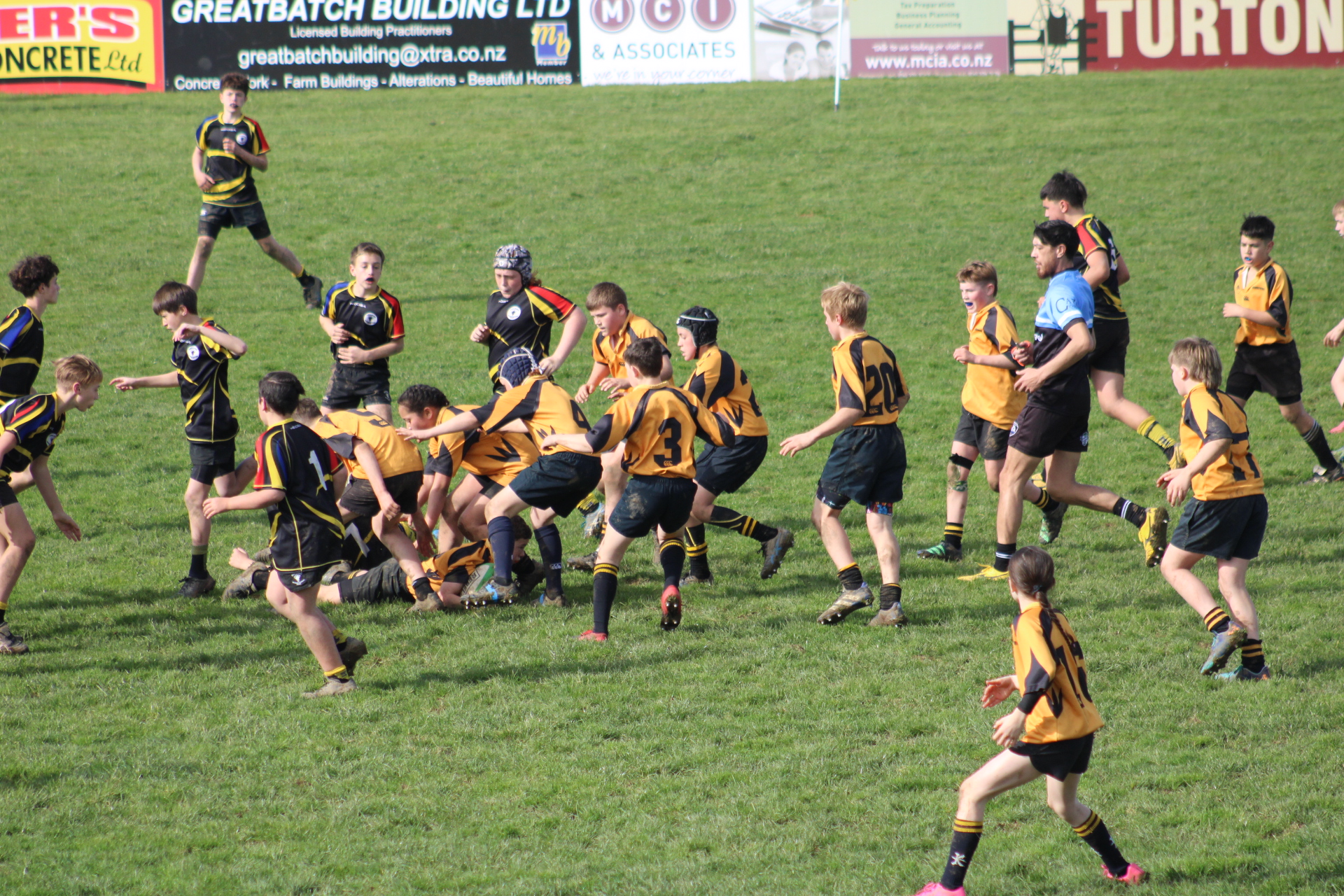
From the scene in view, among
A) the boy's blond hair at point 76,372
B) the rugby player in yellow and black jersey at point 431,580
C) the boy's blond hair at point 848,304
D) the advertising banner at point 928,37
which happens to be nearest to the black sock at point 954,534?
the boy's blond hair at point 848,304

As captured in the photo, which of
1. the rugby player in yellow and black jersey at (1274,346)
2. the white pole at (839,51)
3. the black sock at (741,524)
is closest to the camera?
the black sock at (741,524)

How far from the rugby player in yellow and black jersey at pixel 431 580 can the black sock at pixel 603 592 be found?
1.00 meters

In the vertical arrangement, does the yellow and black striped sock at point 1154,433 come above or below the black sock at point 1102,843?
above

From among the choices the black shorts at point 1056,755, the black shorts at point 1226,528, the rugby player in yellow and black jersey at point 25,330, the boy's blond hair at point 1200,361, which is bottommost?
the black shorts at point 1056,755

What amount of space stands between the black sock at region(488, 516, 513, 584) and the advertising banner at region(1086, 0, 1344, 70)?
21.9 meters

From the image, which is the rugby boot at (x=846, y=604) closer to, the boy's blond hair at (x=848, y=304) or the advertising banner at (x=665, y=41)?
the boy's blond hair at (x=848, y=304)

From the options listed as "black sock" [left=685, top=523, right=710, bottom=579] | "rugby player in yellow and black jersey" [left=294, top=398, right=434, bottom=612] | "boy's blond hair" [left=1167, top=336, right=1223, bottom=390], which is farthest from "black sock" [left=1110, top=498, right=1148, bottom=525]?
"rugby player in yellow and black jersey" [left=294, top=398, right=434, bottom=612]

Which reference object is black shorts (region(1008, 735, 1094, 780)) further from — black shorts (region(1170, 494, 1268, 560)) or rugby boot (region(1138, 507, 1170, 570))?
rugby boot (region(1138, 507, 1170, 570))

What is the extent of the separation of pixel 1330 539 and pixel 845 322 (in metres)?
4.04

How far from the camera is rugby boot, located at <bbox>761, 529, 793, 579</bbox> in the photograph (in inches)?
322

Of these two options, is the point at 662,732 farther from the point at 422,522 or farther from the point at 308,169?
the point at 308,169

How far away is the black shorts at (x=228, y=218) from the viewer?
13.6 meters

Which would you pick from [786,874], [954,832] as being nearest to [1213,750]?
[954,832]

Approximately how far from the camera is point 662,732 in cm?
584
